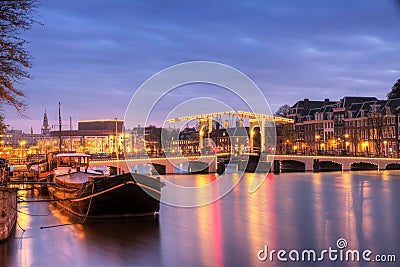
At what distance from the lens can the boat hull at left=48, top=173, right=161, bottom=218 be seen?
24.0 metres

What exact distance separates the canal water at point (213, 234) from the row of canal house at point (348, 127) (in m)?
42.5

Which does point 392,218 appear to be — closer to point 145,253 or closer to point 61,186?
point 145,253

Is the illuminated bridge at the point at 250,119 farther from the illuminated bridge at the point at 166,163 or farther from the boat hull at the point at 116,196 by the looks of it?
the boat hull at the point at 116,196

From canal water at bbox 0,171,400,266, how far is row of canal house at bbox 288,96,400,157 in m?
42.5

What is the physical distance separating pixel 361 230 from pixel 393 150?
56544 mm

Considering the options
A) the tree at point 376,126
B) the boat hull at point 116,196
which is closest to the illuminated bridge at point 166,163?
the tree at point 376,126

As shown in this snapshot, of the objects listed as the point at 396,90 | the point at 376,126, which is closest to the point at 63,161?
the point at 376,126

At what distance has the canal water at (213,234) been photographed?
19.2 metres

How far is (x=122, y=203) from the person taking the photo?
25188 millimetres

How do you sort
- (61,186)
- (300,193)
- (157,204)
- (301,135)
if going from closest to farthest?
(157,204) → (61,186) → (300,193) → (301,135)

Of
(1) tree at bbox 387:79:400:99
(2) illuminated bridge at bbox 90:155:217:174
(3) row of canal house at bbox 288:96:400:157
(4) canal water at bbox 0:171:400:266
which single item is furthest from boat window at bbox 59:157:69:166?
(1) tree at bbox 387:79:400:99

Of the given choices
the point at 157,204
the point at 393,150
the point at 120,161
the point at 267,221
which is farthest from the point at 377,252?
the point at 393,150

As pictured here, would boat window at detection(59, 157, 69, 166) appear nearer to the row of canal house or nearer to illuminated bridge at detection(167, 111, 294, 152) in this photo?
the row of canal house

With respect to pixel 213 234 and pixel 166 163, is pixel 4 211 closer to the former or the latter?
pixel 213 234
